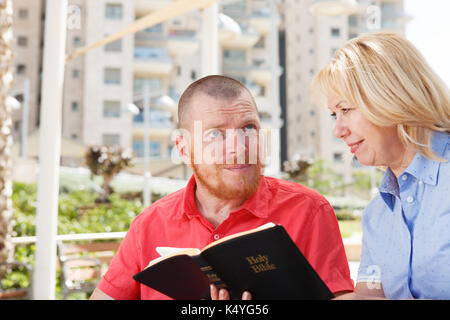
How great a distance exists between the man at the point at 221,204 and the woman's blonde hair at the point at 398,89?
1.44ft

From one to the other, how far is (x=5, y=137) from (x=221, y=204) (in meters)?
3.84

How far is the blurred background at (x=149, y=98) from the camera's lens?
11.9m

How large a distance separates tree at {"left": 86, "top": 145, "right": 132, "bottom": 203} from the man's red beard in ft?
34.3

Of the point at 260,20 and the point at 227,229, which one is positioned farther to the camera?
the point at 260,20

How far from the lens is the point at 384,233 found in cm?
168

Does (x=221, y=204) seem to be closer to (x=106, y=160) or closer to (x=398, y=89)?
(x=398, y=89)

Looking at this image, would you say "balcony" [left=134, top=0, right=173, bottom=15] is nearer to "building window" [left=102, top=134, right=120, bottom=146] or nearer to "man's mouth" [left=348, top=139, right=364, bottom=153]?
"building window" [left=102, top=134, right=120, bottom=146]

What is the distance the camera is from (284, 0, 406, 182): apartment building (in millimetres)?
35188

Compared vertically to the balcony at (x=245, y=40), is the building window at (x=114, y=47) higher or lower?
lower

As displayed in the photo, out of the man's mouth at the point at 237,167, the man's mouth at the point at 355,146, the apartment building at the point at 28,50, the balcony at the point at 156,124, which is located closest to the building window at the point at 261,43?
the balcony at the point at 156,124

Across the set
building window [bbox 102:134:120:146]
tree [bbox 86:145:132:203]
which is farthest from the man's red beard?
building window [bbox 102:134:120:146]

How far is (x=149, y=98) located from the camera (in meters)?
24.1

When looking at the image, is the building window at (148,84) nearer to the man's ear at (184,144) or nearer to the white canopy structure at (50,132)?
the white canopy structure at (50,132)

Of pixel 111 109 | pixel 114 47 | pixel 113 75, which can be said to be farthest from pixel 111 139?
pixel 114 47
